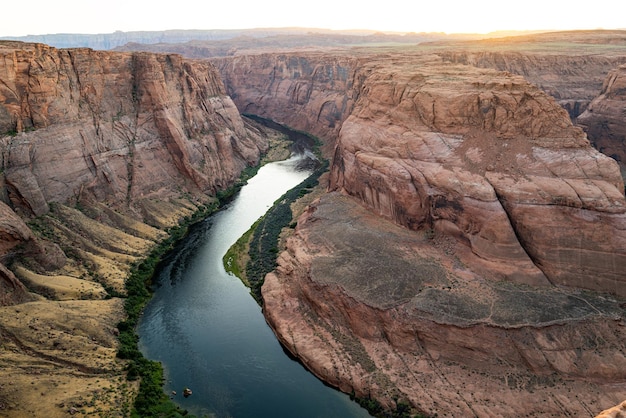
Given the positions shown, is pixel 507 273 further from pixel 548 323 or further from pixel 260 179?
pixel 260 179

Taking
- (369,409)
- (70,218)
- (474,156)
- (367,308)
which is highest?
(474,156)

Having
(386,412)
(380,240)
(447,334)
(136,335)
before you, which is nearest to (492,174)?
(380,240)

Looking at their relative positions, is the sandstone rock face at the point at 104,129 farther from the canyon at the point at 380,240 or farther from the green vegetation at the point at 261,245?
the green vegetation at the point at 261,245

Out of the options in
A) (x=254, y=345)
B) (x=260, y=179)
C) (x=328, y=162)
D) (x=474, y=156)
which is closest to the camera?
(x=254, y=345)

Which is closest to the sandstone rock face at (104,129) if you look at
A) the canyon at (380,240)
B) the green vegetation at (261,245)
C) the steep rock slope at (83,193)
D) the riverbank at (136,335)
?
the steep rock slope at (83,193)

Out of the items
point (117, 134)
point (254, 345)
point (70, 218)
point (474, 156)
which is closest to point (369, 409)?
point (254, 345)

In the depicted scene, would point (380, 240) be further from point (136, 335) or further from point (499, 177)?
point (136, 335)
